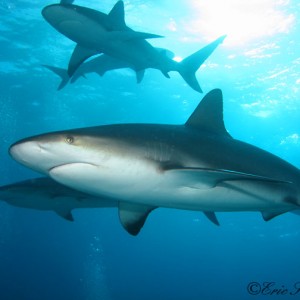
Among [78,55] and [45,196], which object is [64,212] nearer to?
[45,196]

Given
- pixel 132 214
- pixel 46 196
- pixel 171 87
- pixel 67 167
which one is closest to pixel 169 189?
pixel 132 214

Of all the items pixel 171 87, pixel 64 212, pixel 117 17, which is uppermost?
pixel 117 17

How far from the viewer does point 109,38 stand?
6797 millimetres

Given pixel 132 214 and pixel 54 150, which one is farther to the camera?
pixel 132 214

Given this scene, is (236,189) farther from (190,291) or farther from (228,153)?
(190,291)

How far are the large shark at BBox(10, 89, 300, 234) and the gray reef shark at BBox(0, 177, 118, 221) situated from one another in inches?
113

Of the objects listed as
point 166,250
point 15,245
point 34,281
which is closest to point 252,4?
point 15,245

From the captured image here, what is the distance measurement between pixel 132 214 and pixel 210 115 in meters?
1.62

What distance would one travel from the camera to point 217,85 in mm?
18078

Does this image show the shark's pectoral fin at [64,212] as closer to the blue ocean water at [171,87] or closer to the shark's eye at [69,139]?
the shark's eye at [69,139]

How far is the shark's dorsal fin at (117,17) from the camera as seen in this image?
6.43 meters

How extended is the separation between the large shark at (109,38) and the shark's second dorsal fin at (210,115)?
116 inches

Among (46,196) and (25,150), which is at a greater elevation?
(25,150)

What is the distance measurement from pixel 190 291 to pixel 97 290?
24.7 metres
